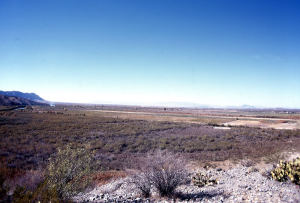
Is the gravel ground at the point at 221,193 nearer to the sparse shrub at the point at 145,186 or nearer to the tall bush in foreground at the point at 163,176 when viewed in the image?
the sparse shrub at the point at 145,186

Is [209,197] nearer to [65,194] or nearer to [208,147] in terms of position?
[65,194]

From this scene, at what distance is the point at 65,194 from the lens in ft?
18.7

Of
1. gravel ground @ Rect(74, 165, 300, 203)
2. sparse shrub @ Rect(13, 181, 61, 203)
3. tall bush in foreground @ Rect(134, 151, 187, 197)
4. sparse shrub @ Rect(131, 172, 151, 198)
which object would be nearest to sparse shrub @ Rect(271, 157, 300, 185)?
gravel ground @ Rect(74, 165, 300, 203)

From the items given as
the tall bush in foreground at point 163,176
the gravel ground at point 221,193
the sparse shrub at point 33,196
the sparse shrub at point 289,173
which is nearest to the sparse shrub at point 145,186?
the tall bush in foreground at point 163,176

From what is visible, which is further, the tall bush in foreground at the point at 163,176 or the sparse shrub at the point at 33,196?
the tall bush in foreground at the point at 163,176

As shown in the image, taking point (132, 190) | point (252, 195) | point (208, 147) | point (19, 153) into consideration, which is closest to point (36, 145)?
point (19, 153)

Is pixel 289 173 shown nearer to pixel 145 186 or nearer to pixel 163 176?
pixel 163 176

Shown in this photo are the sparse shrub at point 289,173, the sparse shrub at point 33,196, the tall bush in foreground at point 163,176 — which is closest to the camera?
the sparse shrub at point 33,196

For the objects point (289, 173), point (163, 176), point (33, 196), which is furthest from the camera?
point (289, 173)

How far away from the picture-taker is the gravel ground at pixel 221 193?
615 centimetres

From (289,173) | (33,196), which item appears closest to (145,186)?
(33,196)

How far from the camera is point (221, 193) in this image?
703 centimetres

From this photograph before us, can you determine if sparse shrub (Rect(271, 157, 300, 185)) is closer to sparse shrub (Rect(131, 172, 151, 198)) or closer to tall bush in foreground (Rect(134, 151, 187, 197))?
tall bush in foreground (Rect(134, 151, 187, 197))

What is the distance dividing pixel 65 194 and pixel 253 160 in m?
13.1
